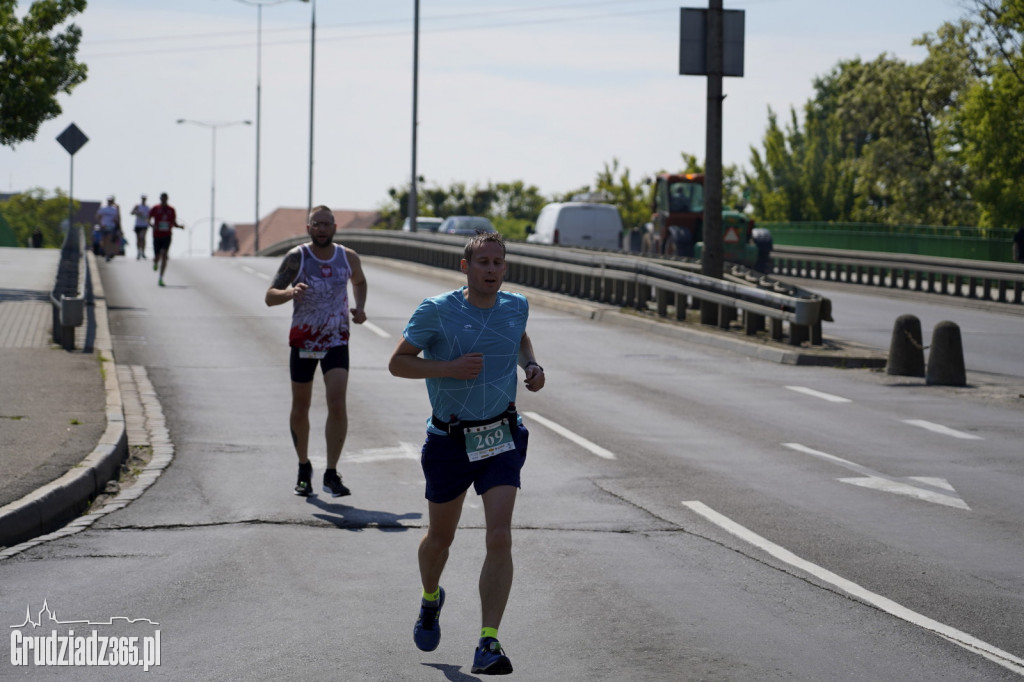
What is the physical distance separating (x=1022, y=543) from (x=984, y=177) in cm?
5001

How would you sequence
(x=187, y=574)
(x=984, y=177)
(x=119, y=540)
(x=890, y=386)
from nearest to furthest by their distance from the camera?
1. (x=187, y=574)
2. (x=119, y=540)
3. (x=890, y=386)
4. (x=984, y=177)

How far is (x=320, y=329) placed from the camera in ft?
33.2

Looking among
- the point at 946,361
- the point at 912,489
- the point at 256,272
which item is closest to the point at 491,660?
the point at 912,489

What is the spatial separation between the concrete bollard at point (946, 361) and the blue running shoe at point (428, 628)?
12401mm

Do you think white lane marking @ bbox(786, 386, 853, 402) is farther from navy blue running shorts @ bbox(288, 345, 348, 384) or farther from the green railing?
the green railing

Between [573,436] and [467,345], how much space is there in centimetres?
705

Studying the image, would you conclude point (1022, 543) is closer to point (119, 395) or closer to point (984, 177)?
point (119, 395)

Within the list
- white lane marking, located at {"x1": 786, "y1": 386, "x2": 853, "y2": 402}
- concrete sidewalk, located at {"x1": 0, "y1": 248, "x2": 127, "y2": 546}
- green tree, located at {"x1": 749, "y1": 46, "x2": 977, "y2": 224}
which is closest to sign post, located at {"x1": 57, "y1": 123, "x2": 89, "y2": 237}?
concrete sidewalk, located at {"x1": 0, "y1": 248, "x2": 127, "y2": 546}

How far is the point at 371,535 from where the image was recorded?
29.1ft

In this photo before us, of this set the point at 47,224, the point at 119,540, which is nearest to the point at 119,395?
the point at 119,540

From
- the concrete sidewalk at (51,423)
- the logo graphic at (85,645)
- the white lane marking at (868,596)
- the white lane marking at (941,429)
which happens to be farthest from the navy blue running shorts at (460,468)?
the white lane marking at (941,429)

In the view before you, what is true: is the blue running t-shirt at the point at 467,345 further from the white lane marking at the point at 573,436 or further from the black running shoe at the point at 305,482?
the white lane marking at the point at 573,436

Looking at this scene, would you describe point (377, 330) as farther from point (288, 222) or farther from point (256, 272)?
point (288, 222)

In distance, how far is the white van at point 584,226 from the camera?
138 feet
